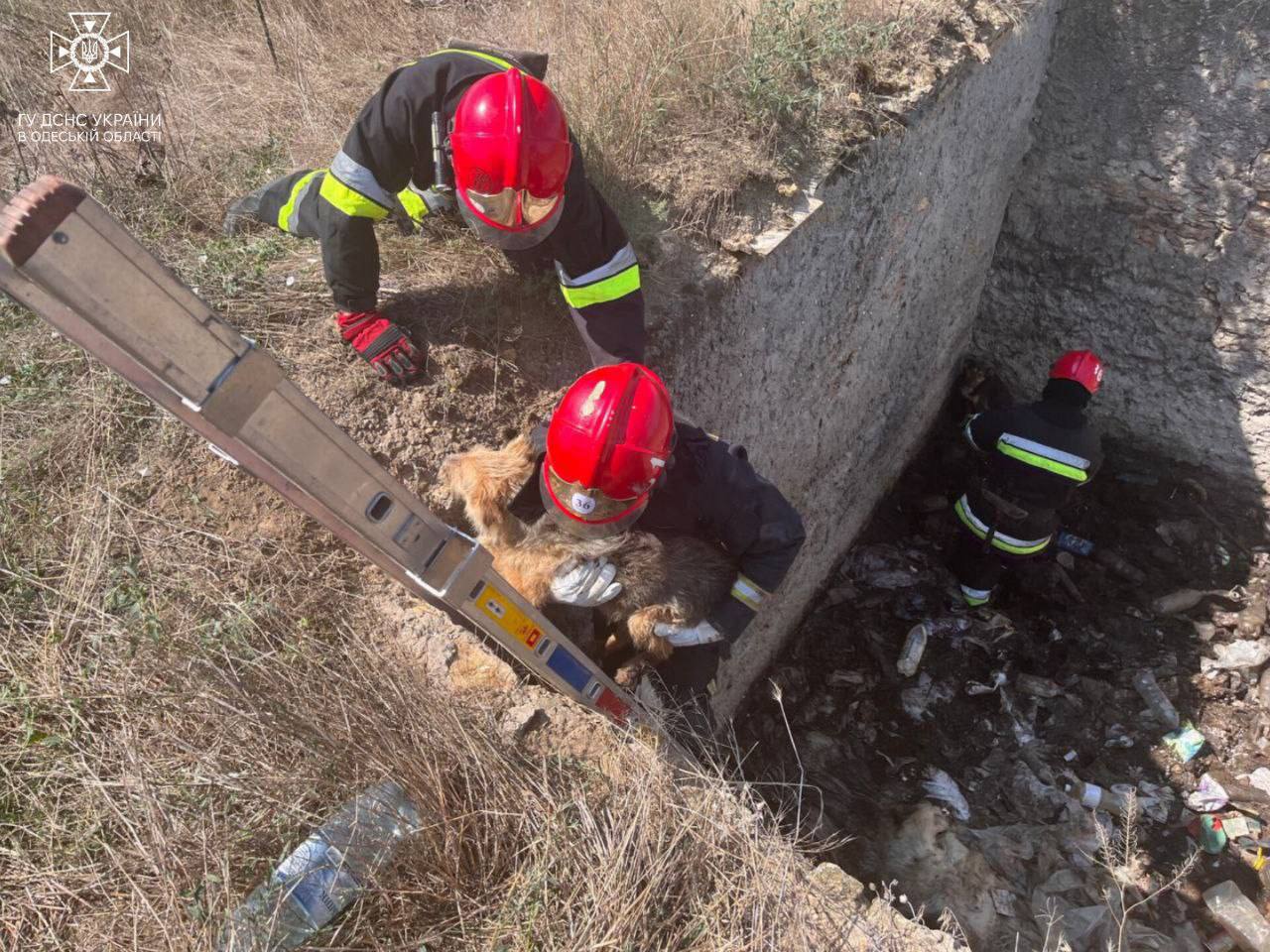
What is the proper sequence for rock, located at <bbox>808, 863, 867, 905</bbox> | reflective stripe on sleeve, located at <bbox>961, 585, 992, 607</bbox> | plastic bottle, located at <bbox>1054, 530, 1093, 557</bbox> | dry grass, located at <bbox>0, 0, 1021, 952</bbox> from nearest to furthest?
dry grass, located at <bbox>0, 0, 1021, 952</bbox>
rock, located at <bbox>808, 863, 867, 905</bbox>
reflective stripe on sleeve, located at <bbox>961, 585, 992, 607</bbox>
plastic bottle, located at <bbox>1054, 530, 1093, 557</bbox>

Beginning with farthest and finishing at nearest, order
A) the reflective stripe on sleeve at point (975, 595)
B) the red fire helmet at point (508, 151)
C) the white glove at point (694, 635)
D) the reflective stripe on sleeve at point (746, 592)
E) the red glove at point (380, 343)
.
A: the reflective stripe on sleeve at point (975, 595) < the red glove at point (380, 343) < the reflective stripe on sleeve at point (746, 592) < the white glove at point (694, 635) < the red fire helmet at point (508, 151)

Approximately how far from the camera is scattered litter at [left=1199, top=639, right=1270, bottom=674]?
460cm

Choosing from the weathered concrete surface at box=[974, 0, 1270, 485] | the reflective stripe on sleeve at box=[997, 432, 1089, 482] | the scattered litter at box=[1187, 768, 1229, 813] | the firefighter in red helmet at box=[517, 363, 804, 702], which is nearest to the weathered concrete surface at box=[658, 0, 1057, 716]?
the weathered concrete surface at box=[974, 0, 1270, 485]

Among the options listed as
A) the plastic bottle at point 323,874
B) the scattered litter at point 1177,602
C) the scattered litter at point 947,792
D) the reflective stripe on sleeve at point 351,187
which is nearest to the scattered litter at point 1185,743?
the scattered litter at point 1177,602

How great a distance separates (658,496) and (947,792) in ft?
8.59

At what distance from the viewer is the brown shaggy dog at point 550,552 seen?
218 centimetres

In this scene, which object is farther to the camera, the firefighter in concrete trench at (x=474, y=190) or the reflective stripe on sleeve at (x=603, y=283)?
the reflective stripe on sleeve at (x=603, y=283)

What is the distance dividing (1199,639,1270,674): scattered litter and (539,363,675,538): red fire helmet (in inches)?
167

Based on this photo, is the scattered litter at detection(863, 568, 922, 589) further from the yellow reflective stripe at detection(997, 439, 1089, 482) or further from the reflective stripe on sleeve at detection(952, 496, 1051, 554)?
the yellow reflective stripe at detection(997, 439, 1089, 482)

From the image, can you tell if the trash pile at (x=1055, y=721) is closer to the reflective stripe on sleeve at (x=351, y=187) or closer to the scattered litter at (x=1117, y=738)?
the scattered litter at (x=1117, y=738)

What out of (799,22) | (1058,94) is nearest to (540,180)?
(799,22)

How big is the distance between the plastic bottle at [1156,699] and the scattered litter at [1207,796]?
0.30 m

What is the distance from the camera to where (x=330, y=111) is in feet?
12.9

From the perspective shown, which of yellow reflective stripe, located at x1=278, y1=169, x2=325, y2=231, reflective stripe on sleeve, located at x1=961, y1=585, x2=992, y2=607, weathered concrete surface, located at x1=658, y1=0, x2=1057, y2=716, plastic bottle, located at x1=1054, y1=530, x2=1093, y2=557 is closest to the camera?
yellow reflective stripe, located at x1=278, y1=169, x2=325, y2=231
